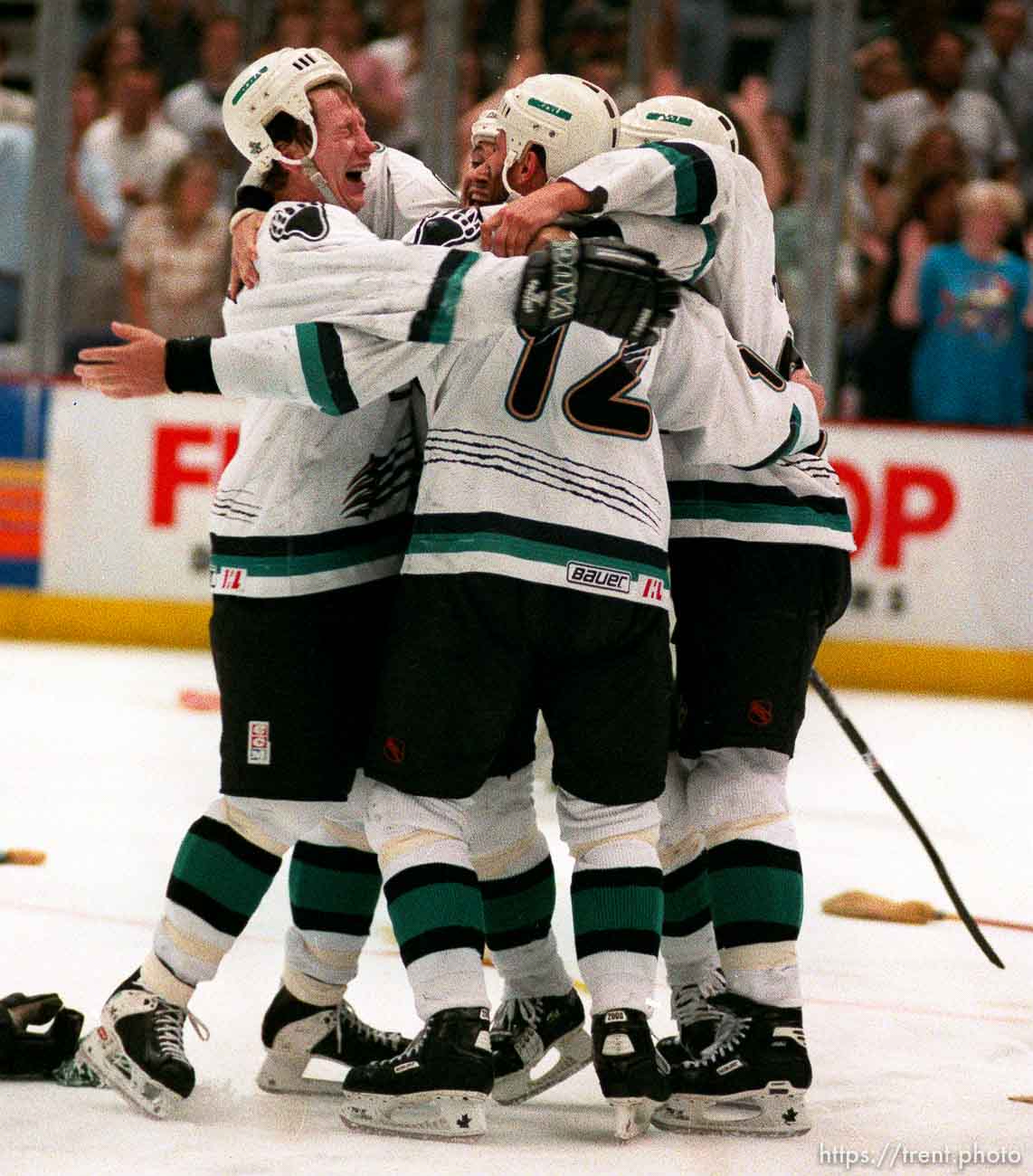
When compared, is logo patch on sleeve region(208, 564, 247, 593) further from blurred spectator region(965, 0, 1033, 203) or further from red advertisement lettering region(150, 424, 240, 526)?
blurred spectator region(965, 0, 1033, 203)

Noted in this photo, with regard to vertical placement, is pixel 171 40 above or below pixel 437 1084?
above

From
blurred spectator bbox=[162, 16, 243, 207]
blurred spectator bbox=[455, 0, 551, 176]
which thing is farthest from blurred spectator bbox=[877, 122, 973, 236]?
blurred spectator bbox=[162, 16, 243, 207]

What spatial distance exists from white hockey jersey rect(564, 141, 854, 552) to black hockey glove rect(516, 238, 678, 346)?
0.59 ft

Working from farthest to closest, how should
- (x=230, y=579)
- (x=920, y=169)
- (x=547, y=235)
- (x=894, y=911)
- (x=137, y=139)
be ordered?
(x=137, y=139) < (x=920, y=169) < (x=894, y=911) < (x=230, y=579) < (x=547, y=235)

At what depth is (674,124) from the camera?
2711mm

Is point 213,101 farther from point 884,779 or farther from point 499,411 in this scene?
point 499,411

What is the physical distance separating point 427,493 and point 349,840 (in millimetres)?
556

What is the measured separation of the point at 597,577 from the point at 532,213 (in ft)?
1.50

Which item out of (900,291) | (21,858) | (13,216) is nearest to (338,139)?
(21,858)

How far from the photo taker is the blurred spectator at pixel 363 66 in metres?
7.62

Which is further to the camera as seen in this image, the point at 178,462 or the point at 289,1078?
the point at 178,462

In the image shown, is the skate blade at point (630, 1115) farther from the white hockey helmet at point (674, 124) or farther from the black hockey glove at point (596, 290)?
the white hockey helmet at point (674, 124)

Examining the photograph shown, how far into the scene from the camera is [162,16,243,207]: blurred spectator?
25.5ft

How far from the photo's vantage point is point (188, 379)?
2.35m
